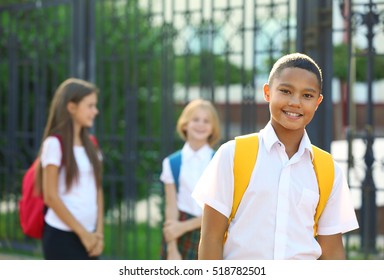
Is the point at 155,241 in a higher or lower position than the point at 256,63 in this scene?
lower

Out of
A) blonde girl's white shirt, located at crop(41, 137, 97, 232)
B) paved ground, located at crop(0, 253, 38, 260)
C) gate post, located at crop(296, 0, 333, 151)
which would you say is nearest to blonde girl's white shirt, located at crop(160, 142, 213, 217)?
blonde girl's white shirt, located at crop(41, 137, 97, 232)

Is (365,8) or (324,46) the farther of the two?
(324,46)

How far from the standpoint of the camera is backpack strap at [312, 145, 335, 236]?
2412 mm

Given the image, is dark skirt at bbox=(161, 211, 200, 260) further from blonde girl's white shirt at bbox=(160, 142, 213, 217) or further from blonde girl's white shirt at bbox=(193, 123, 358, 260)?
blonde girl's white shirt at bbox=(193, 123, 358, 260)

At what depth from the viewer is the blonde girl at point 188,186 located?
4.12m

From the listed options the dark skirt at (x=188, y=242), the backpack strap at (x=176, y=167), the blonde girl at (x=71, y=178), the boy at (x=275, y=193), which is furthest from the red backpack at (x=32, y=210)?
the boy at (x=275, y=193)

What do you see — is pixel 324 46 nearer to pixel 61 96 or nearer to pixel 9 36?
pixel 61 96

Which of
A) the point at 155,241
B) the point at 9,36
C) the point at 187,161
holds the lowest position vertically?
the point at 155,241

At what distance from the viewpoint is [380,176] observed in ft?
23.5

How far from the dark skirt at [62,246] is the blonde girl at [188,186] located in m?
0.47

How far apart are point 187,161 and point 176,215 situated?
0.97ft

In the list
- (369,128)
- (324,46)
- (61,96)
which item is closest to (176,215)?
(61,96)

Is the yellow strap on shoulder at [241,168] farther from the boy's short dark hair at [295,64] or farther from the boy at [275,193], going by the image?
the boy's short dark hair at [295,64]

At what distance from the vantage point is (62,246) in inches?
165
